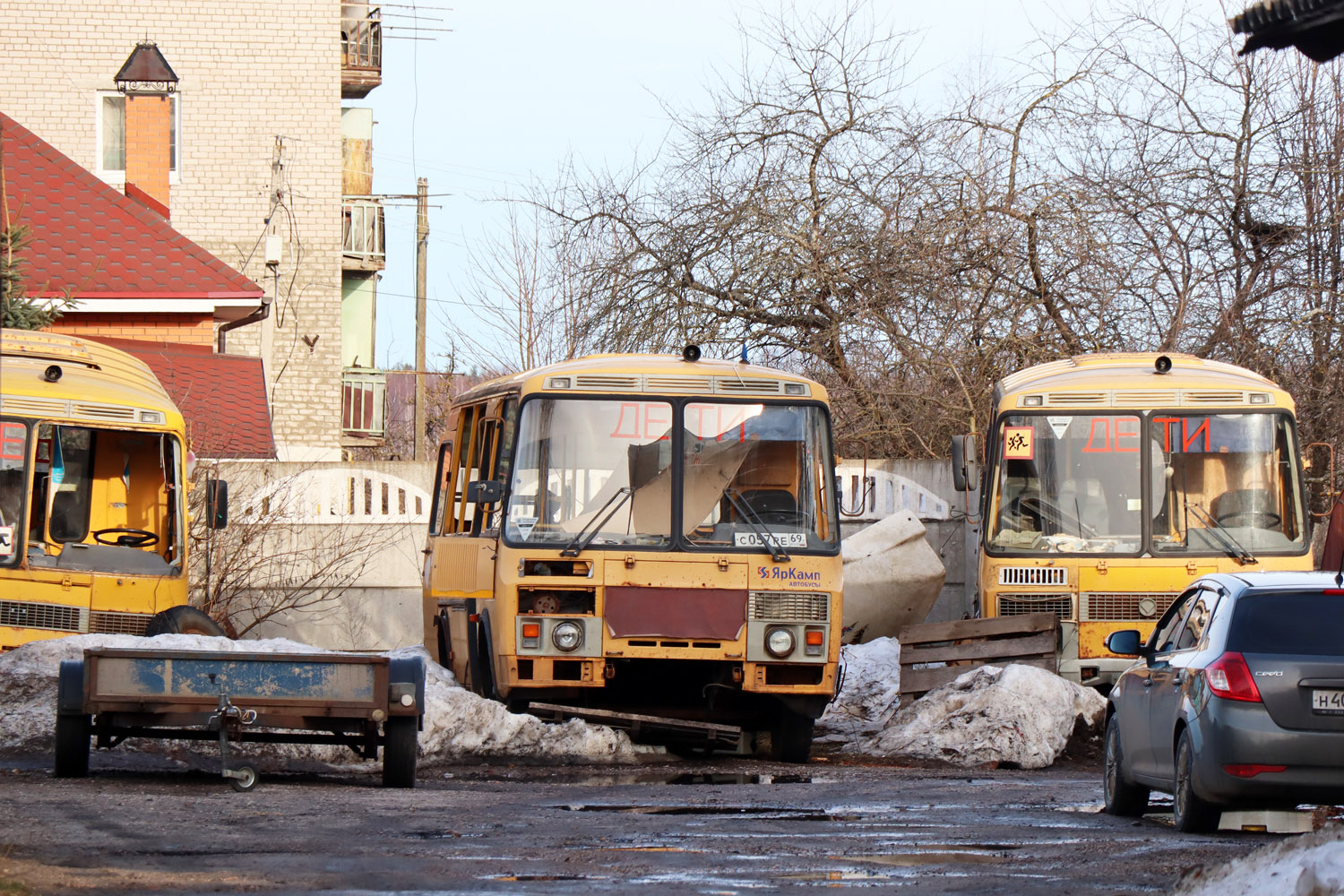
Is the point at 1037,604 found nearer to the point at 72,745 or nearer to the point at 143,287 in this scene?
the point at 72,745

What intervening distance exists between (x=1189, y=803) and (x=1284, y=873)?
3071mm

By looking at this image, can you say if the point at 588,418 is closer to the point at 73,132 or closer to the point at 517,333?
the point at 517,333

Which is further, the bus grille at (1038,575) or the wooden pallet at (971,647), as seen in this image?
the bus grille at (1038,575)

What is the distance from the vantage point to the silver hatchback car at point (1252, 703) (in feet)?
30.6

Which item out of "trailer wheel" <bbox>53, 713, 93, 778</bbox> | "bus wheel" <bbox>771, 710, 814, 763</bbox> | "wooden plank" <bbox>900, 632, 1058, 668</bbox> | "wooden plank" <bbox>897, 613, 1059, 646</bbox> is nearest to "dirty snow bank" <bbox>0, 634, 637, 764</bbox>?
"bus wheel" <bbox>771, 710, 814, 763</bbox>

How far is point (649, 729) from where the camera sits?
13.8 m

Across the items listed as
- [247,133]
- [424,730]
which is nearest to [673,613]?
[424,730]

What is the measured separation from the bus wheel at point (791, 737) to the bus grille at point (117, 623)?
512cm

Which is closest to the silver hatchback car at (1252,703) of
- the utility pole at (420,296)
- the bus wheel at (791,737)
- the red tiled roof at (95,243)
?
the bus wheel at (791,737)

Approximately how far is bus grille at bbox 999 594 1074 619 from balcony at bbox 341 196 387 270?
26.6 metres

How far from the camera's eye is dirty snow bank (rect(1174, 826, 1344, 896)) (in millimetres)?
6387

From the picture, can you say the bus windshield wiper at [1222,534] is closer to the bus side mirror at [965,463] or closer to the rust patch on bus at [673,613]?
the bus side mirror at [965,463]

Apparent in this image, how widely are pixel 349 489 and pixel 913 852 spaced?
52.7 ft

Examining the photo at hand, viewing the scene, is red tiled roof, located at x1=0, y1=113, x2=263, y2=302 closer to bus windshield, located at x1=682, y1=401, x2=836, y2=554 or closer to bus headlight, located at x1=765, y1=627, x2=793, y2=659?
bus windshield, located at x1=682, y1=401, x2=836, y2=554
